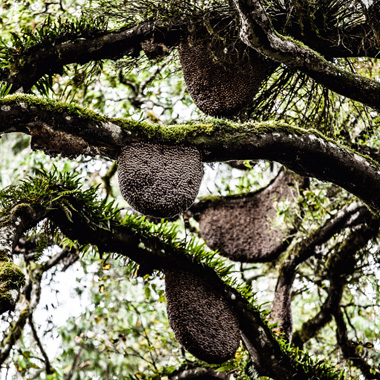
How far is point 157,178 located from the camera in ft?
11.8

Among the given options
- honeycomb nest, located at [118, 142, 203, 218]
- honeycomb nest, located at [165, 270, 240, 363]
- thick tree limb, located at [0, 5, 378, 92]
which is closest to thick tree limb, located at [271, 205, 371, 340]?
honeycomb nest, located at [165, 270, 240, 363]

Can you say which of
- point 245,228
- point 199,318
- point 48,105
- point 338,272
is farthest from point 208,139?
Answer: point 338,272

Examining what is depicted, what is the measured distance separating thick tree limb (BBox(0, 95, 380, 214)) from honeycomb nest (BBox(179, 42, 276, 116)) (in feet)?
1.29

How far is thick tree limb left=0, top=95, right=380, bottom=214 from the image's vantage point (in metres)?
3.48

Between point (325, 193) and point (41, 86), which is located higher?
point (41, 86)

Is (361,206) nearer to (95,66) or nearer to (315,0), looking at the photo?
(315,0)

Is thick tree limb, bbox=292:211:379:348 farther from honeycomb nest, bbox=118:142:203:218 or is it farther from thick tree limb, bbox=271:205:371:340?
honeycomb nest, bbox=118:142:203:218

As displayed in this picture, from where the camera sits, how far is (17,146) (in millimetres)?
9570

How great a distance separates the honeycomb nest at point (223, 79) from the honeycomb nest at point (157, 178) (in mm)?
792

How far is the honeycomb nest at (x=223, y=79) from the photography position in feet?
14.2

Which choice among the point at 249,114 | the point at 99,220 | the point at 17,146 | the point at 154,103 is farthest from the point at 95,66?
the point at 17,146

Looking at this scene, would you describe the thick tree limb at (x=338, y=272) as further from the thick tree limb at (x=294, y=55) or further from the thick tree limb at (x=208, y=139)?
the thick tree limb at (x=294, y=55)

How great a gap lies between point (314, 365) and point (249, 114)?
2.46 m

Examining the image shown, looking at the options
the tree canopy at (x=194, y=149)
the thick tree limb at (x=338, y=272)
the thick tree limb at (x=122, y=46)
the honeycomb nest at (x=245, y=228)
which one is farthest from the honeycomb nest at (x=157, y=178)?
the thick tree limb at (x=338, y=272)
